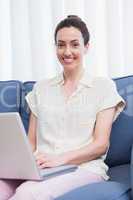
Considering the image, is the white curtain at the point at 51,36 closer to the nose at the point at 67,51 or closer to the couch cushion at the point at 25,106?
the couch cushion at the point at 25,106

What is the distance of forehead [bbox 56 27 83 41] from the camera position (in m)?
1.69

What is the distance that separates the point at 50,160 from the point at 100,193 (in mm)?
341

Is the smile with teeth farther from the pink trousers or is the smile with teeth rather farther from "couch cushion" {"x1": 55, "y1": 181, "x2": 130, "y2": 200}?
"couch cushion" {"x1": 55, "y1": 181, "x2": 130, "y2": 200}

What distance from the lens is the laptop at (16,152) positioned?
122 centimetres

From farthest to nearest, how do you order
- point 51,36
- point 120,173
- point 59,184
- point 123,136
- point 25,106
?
point 51,36, point 25,106, point 123,136, point 120,173, point 59,184

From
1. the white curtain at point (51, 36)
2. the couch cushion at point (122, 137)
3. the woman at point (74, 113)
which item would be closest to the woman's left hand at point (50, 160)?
the woman at point (74, 113)

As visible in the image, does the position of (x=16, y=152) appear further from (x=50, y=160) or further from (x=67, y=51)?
(x=67, y=51)

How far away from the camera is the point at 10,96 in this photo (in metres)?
1.94

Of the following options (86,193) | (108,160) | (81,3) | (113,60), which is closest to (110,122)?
(108,160)

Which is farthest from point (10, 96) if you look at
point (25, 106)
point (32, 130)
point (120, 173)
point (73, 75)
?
point (120, 173)

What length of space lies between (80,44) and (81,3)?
0.61m

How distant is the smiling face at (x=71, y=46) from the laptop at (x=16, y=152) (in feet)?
1.79

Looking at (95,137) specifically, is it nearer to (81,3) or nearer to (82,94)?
(82,94)

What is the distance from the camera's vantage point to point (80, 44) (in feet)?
5.59
